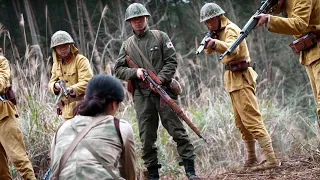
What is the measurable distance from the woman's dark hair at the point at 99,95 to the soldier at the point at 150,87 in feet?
7.38

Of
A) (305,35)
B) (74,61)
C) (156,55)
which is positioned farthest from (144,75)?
(305,35)

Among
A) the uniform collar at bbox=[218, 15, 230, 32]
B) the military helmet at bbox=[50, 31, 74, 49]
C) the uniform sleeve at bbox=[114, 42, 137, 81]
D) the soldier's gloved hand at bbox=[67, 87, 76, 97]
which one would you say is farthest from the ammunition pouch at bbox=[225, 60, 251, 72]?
the military helmet at bbox=[50, 31, 74, 49]

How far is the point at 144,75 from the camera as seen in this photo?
5.28 meters

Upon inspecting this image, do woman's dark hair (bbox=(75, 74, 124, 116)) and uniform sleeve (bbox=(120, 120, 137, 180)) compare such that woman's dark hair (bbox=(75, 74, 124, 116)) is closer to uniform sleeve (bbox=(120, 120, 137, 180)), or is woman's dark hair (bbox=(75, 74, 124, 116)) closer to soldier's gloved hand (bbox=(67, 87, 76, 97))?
uniform sleeve (bbox=(120, 120, 137, 180))

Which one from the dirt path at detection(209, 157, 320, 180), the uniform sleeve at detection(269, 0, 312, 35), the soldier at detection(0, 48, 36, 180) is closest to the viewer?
the uniform sleeve at detection(269, 0, 312, 35)

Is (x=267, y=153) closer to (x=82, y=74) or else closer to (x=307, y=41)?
(x=307, y=41)

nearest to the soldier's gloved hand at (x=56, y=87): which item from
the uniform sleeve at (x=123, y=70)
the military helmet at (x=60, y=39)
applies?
the military helmet at (x=60, y=39)

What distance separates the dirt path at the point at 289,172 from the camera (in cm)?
489

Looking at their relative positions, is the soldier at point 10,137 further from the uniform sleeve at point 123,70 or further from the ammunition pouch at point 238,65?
the ammunition pouch at point 238,65

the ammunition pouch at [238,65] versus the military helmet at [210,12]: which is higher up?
the military helmet at [210,12]

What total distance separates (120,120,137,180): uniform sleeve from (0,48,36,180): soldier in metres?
2.85

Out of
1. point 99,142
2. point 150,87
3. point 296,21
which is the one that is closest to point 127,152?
point 99,142

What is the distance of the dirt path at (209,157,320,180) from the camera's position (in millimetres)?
4887

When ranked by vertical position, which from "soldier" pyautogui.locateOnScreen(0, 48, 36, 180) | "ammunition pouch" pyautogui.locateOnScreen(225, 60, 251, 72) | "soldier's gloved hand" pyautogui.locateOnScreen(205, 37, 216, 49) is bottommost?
"soldier" pyautogui.locateOnScreen(0, 48, 36, 180)
